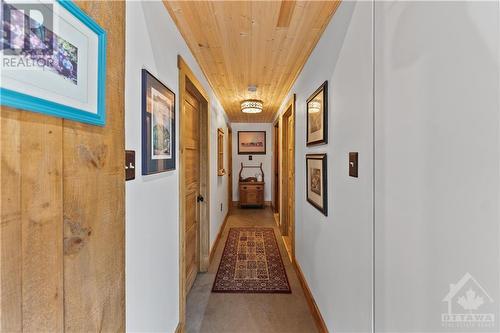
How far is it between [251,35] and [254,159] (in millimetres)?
4789

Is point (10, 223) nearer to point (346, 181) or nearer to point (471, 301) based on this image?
point (471, 301)

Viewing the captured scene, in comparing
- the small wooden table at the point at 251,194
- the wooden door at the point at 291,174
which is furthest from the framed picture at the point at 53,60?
the small wooden table at the point at 251,194

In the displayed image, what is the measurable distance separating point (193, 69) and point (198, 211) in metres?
1.53

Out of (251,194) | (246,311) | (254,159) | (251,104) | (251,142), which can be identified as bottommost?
(246,311)

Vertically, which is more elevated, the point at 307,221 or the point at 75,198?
the point at 75,198

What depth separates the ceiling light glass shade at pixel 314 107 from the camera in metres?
1.88

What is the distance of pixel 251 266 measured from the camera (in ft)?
9.48

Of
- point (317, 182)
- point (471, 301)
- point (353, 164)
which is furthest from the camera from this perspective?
point (317, 182)

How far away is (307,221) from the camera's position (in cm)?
229

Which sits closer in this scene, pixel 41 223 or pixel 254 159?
pixel 41 223

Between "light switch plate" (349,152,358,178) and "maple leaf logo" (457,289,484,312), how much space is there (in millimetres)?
687

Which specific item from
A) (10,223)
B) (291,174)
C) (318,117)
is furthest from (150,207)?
(291,174)

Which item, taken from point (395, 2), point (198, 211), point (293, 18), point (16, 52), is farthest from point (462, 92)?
point (198, 211)

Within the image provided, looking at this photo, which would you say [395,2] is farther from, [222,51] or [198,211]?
[198,211]
